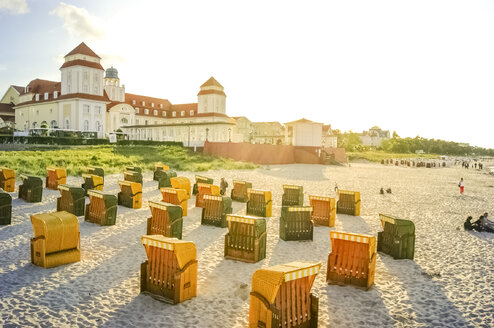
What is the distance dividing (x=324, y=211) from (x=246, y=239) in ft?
19.9

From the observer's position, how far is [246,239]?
10.1 metres

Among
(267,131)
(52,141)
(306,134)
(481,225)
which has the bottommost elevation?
(481,225)

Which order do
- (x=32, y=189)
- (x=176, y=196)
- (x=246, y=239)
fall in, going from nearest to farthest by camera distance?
1. (x=246, y=239)
2. (x=176, y=196)
3. (x=32, y=189)

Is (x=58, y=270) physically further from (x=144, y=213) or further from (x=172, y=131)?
(x=172, y=131)

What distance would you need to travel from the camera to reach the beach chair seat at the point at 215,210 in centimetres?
1414

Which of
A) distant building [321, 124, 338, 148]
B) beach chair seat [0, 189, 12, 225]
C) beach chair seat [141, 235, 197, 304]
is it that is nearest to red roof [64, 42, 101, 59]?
distant building [321, 124, 338, 148]

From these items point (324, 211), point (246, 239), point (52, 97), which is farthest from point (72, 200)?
point (52, 97)

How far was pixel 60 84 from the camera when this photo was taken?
7512cm

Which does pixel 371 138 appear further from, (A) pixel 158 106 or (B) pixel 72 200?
(B) pixel 72 200

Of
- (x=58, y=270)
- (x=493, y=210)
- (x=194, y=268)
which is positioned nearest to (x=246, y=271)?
(x=194, y=268)

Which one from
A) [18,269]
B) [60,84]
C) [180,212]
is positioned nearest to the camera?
[18,269]

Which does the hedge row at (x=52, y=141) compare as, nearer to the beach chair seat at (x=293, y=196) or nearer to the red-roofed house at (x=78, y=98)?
the red-roofed house at (x=78, y=98)

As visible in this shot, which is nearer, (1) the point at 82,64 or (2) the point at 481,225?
(2) the point at 481,225

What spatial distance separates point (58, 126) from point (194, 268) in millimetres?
73610
